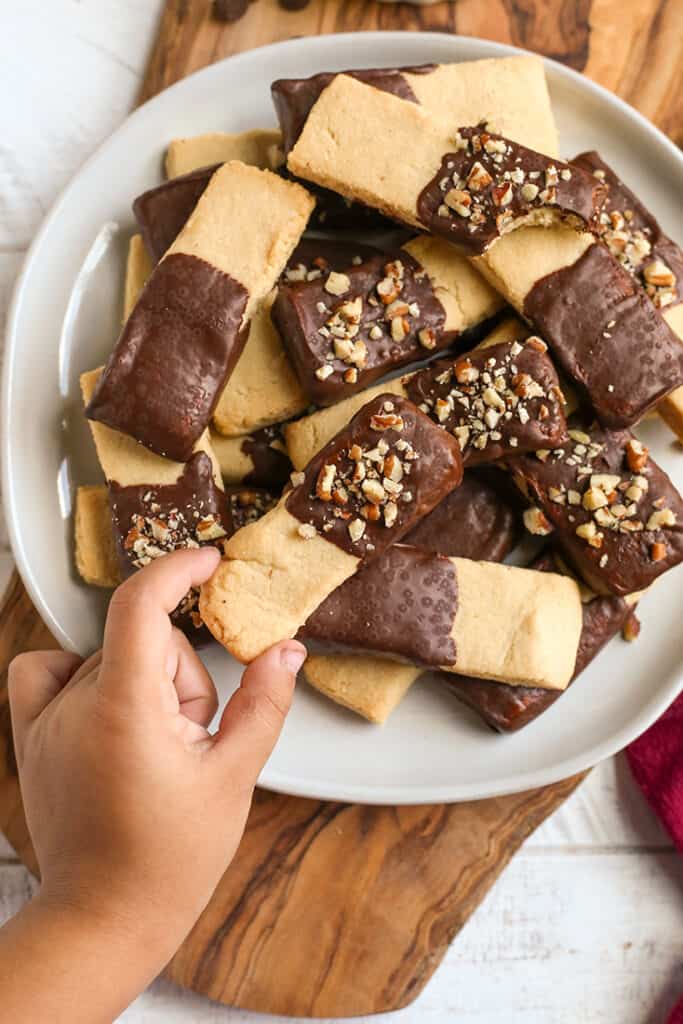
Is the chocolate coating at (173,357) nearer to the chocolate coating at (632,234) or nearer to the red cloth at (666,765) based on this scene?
the chocolate coating at (632,234)

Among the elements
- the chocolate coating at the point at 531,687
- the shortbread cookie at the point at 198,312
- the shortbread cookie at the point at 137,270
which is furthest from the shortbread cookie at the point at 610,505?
the shortbread cookie at the point at 137,270

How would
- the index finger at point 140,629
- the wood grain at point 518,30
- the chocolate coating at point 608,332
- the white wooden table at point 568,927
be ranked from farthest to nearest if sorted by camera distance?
the white wooden table at point 568,927
the wood grain at point 518,30
the chocolate coating at point 608,332
the index finger at point 140,629

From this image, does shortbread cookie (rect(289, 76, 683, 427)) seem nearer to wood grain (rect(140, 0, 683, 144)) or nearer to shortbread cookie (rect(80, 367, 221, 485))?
wood grain (rect(140, 0, 683, 144))

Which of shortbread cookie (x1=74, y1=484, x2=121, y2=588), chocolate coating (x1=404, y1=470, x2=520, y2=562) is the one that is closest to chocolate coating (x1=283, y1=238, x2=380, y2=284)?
chocolate coating (x1=404, y1=470, x2=520, y2=562)

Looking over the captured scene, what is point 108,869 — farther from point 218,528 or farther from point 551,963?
point 551,963

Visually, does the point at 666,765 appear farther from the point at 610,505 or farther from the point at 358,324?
the point at 358,324

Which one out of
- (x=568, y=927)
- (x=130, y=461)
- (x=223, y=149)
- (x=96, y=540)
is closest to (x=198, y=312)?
(x=130, y=461)
